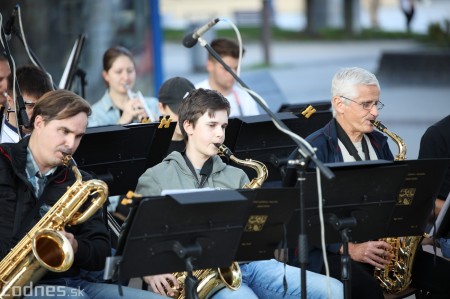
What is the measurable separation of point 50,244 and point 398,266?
214 centimetres

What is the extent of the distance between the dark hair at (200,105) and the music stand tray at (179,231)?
88 cm

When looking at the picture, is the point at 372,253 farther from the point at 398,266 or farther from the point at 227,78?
the point at 227,78

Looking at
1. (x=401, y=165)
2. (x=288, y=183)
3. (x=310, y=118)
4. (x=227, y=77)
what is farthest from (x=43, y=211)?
(x=227, y=77)

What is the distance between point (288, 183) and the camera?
438 centimetres

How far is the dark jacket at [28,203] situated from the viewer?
4246mm

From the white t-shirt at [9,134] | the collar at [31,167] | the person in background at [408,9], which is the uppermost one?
the collar at [31,167]

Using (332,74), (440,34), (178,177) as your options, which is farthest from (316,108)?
(440,34)

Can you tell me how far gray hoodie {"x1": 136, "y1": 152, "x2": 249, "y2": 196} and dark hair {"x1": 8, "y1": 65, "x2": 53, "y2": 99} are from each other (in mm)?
1136

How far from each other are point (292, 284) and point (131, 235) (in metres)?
1.19

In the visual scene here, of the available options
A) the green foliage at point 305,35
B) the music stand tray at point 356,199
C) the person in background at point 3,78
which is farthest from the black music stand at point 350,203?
the green foliage at point 305,35

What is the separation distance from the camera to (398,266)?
530cm

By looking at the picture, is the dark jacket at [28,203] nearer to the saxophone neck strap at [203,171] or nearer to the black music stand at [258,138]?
the saxophone neck strap at [203,171]

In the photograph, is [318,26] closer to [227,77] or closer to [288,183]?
[227,77]

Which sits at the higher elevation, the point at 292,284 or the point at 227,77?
the point at 227,77
